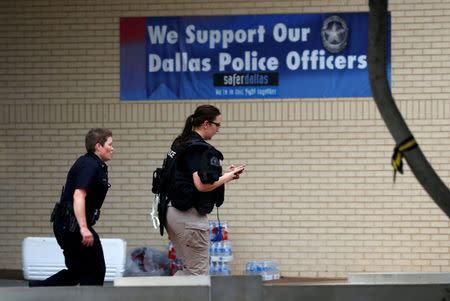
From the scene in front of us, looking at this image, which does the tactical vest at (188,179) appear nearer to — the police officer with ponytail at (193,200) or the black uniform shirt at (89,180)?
the police officer with ponytail at (193,200)

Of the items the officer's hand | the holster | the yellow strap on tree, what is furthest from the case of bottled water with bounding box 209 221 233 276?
the yellow strap on tree

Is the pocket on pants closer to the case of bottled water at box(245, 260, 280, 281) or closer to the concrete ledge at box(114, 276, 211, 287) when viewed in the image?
the concrete ledge at box(114, 276, 211, 287)

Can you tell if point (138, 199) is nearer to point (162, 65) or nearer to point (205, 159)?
point (162, 65)

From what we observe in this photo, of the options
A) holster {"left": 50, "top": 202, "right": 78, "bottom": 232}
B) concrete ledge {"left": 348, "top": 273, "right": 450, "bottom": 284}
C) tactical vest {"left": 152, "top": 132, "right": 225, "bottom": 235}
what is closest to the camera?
concrete ledge {"left": 348, "top": 273, "right": 450, "bottom": 284}

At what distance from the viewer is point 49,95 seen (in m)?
12.7

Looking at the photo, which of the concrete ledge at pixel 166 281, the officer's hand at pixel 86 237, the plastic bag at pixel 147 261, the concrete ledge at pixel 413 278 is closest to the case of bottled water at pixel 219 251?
the plastic bag at pixel 147 261

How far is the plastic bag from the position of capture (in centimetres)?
1220

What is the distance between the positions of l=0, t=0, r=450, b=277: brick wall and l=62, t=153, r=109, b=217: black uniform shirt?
376cm

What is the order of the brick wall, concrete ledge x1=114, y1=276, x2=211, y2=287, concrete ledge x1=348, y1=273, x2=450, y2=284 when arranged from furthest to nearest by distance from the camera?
the brick wall, concrete ledge x1=348, y1=273, x2=450, y2=284, concrete ledge x1=114, y1=276, x2=211, y2=287

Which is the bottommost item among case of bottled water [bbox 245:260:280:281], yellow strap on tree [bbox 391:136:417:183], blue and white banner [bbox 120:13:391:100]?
case of bottled water [bbox 245:260:280:281]

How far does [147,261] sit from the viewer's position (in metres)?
12.2

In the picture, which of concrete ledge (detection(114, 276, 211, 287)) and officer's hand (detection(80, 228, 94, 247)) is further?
officer's hand (detection(80, 228, 94, 247))

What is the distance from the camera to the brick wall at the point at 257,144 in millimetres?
12117

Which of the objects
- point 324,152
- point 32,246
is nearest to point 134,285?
point 32,246
